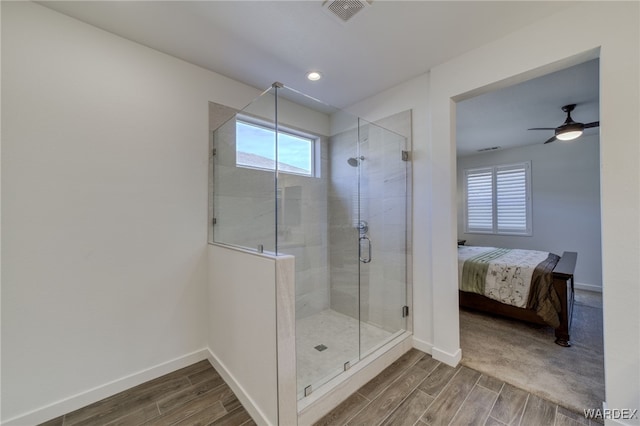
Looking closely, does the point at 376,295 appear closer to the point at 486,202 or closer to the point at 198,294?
the point at 198,294

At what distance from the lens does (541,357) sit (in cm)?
228

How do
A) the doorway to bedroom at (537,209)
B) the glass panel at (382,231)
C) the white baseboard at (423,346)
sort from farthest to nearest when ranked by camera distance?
1. the glass panel at (382,231)
2. the white baseboard at (423,346)
3. the doorway to bedroom at (537,209)

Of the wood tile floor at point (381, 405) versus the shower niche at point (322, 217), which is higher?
the shower niche at point (322, 217)

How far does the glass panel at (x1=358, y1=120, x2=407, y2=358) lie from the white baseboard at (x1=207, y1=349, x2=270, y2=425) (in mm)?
1297

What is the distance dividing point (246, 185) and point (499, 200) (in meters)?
5.55

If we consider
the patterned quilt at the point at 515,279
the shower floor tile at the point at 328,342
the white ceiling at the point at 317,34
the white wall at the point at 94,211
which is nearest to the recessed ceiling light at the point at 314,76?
the white ceiling at the point at 317,34

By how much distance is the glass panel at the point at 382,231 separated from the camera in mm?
2631

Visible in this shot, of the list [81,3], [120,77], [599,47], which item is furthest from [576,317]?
[81,3]

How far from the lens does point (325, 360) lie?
6.91ft

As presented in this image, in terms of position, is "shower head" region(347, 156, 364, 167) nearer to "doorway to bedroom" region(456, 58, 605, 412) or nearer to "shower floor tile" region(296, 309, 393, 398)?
"doorway to bedroom" region(456, 58, 605, 412)

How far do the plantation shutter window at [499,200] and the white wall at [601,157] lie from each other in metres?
4.01

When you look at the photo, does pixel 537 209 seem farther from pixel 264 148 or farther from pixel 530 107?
pixel 264 148

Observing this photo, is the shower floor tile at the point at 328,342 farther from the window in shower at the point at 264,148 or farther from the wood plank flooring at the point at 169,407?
the window in shower at the point at 264,148

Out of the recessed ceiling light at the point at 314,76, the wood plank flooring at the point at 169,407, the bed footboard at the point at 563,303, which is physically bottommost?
the wood plank flooring at the point at 169,407
